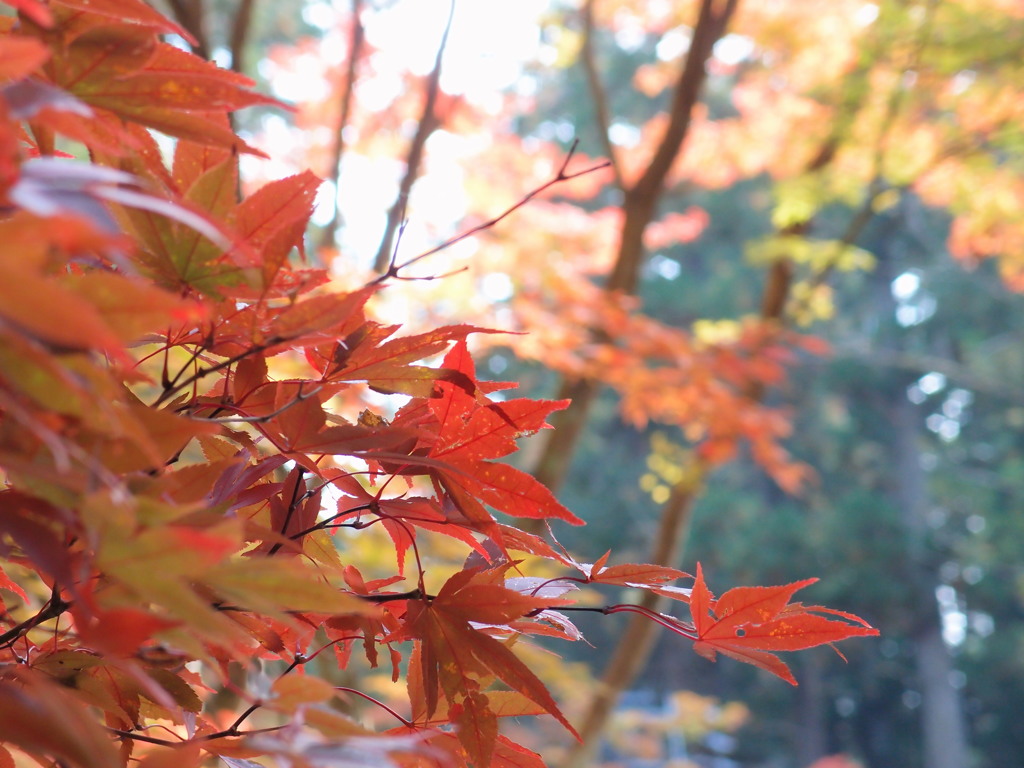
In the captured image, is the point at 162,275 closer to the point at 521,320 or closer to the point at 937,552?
the point at 521,320

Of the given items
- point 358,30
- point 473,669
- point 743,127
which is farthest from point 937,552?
point 473,669

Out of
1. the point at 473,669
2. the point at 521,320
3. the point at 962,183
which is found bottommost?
the point at 473,669

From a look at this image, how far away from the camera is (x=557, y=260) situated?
2.90 m

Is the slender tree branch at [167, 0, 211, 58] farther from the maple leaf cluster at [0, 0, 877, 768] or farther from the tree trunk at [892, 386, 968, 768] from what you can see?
the tree trunk at [892, 386, 968, 768]

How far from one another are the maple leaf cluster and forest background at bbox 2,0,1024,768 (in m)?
0.07

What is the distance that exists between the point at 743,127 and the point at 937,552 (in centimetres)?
572

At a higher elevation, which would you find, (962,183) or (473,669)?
(962,183)

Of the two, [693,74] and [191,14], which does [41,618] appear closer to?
[191,14]

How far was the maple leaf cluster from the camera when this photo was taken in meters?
0.17

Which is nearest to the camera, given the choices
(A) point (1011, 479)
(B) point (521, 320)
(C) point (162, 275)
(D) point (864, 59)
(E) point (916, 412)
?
(C) point (162, 275)

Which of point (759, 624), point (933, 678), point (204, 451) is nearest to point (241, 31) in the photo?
point (204, 451)

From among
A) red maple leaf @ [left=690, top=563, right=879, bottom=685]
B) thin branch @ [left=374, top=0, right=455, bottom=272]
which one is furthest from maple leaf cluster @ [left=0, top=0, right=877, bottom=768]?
thin branch @ [left=374, top=0, right=455, bottom=272]

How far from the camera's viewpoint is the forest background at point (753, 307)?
101 inches

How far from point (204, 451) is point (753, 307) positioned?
382 inches
